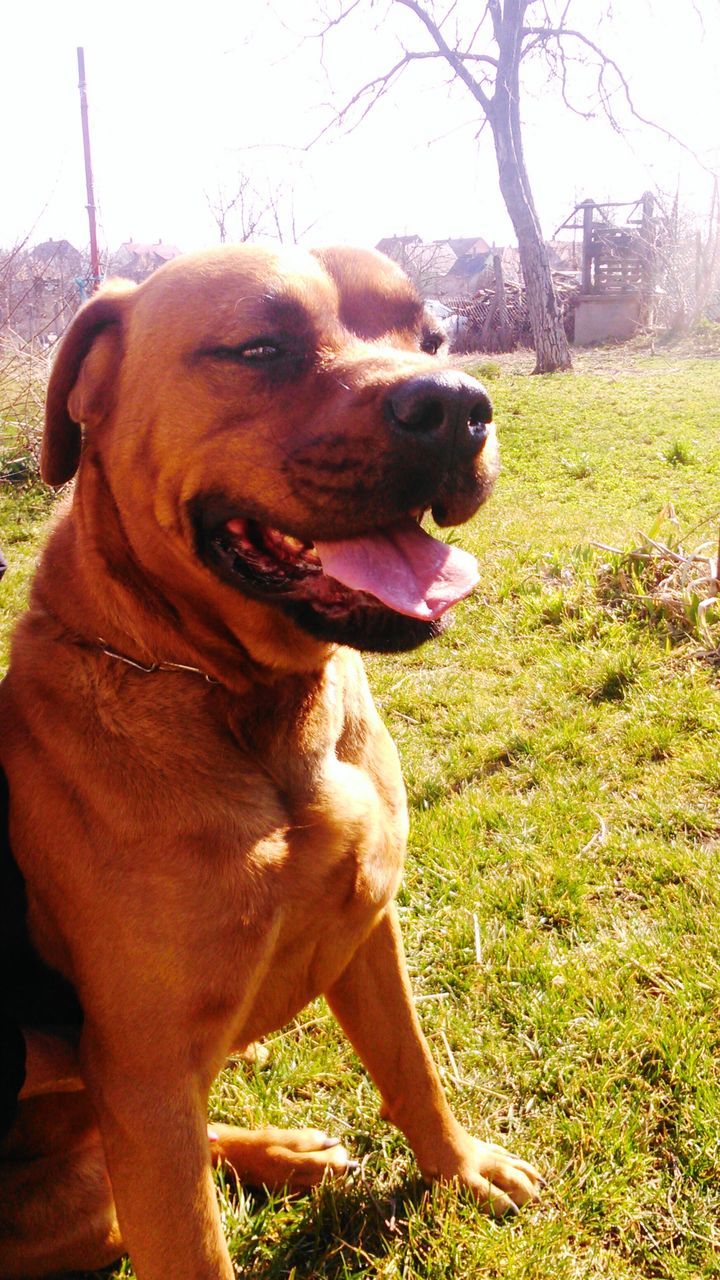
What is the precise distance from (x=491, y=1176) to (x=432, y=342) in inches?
81.6

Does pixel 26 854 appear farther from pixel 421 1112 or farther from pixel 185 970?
pixel 421 1112

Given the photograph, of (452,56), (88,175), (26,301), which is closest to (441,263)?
(452,56)

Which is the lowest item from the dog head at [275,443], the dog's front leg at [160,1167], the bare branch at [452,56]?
the dog's front leg at [160,1167]

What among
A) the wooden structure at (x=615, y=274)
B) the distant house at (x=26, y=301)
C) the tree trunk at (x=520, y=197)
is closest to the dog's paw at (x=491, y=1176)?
the distant house at (x=26, y=301)

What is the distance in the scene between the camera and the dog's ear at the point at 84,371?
1969 millimetres

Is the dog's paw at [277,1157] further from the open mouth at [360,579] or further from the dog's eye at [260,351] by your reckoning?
the dog's eye at [260,351]

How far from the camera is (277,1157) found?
2.17 meters

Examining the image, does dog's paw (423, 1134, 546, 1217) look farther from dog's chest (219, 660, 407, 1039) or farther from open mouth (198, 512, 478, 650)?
open mouth (198, 512, 478, 650)

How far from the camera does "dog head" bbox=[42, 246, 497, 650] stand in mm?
1657

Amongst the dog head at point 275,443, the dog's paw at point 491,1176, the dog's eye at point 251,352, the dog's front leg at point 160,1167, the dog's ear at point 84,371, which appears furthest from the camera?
the dog's paw at point 491,1176

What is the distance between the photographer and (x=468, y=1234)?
1999 mm

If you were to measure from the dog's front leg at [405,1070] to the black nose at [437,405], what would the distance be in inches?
44.5

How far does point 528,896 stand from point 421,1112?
1.05 meters

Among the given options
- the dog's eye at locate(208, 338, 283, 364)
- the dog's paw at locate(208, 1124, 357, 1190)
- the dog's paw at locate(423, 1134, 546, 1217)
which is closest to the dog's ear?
the dog's eye at locate(208, 338, 283, 364)
